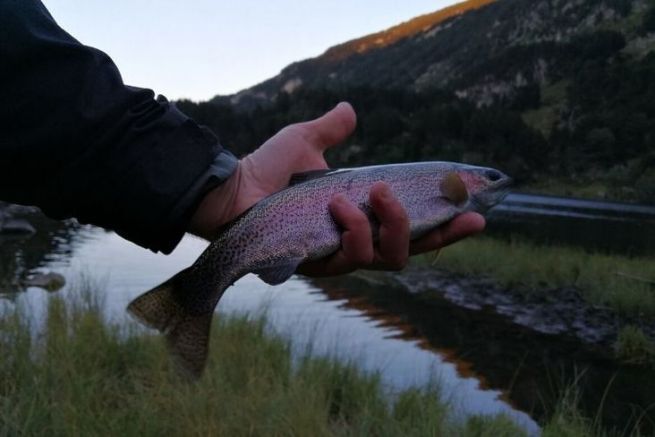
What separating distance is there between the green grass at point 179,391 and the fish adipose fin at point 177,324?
7.98ft

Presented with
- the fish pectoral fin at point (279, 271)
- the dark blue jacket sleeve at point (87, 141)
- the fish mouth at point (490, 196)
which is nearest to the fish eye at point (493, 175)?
the fish mouth at point (490, 196)

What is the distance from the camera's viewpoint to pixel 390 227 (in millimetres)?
3129

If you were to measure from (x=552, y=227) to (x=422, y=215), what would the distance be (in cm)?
4374

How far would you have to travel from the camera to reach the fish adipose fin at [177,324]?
2.87 meters

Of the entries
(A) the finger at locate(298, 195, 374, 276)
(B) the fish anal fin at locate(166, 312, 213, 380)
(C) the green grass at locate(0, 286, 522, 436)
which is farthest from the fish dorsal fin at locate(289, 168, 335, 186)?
(C) the green grass at locate(0, 286, 522, 436)

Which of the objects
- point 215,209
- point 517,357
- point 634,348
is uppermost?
point 215,209

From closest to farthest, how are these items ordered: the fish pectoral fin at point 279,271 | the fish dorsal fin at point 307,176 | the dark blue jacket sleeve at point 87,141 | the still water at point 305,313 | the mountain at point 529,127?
the dark blue jacket sleeve at point 87,141, the fish pectoral fin at point 279,271, the fish dorsal fin at point 307,176, the still water at point 305,313, the mountain at point 529,127

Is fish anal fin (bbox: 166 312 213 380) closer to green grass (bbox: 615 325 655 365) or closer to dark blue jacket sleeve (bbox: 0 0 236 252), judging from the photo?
dark blue jacket sleeve (bbox: 0 0 236 252)

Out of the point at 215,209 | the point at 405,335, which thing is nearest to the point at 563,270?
the point at 405,335

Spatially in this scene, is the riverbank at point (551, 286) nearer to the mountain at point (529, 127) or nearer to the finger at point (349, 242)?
the finger at point (349, 242)

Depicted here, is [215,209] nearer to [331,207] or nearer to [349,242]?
[331,207]

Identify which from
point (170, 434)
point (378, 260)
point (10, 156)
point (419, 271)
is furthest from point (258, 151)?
point (419, 271)

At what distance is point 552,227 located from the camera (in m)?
44.7

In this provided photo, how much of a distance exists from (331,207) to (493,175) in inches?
44.0
